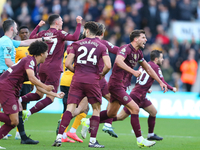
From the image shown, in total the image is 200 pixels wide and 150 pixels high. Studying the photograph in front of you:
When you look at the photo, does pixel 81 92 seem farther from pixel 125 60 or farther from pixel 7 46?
pixel 7 46

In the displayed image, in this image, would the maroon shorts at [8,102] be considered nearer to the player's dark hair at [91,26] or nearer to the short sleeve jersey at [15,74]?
the short sleeve jersey at [15,74]

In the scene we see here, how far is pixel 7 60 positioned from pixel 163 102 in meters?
8.57

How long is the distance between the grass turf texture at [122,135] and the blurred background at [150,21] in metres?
4.60

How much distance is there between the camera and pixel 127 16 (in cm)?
1902

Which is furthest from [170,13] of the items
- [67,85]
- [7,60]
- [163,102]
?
[7,60]

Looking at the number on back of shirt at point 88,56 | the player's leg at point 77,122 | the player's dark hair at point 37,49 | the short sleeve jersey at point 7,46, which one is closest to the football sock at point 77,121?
the player's leg at point 77,122

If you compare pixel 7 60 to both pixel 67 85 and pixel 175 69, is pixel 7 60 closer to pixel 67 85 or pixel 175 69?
pixel 67 85

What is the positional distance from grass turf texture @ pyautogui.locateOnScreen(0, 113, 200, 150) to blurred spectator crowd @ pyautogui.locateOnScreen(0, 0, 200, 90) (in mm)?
5433

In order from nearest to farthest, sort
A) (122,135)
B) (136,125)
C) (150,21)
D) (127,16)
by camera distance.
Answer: (136,125) → (122,135) → (127,16) → (150,21)

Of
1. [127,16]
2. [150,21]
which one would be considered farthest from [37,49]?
[150,21]

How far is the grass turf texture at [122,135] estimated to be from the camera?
24.6 ft

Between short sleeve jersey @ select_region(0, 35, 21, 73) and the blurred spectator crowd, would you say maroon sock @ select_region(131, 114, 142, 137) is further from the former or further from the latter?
the blurred spectator crowd

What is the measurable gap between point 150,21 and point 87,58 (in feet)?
42.0

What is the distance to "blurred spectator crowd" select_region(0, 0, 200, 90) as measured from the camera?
1823 cm
